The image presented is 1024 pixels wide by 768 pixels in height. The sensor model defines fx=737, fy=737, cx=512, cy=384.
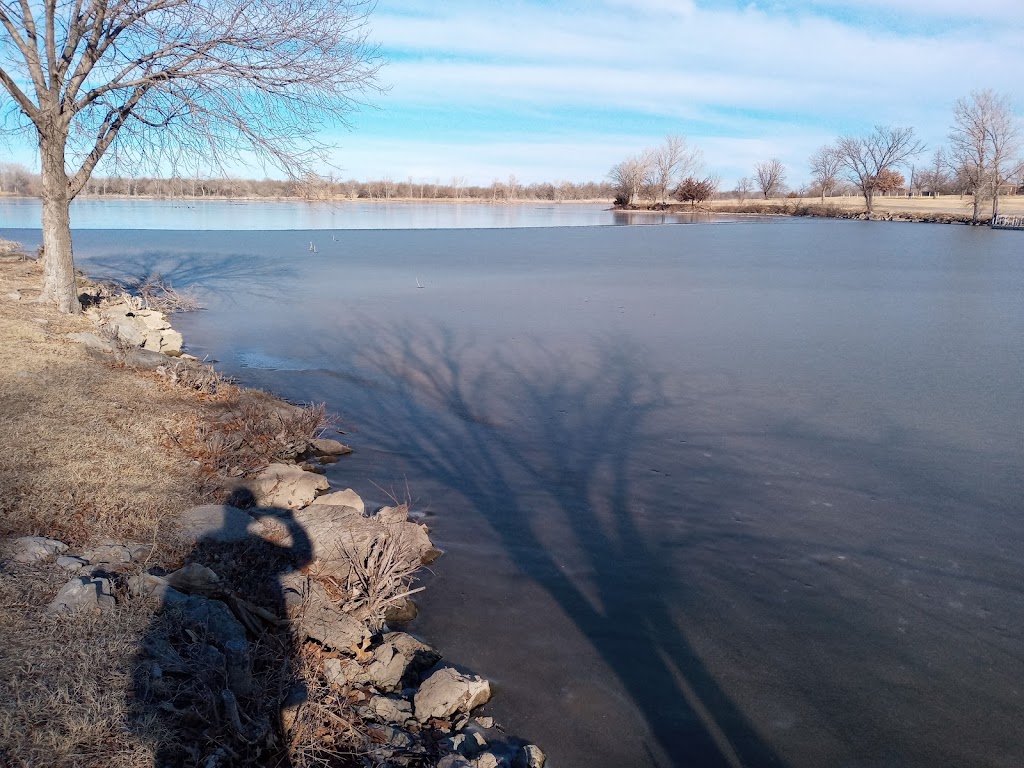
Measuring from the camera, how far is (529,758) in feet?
11.6

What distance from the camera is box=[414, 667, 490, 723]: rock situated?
3732 millimetres

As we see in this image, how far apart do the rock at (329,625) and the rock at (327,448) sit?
312 cm

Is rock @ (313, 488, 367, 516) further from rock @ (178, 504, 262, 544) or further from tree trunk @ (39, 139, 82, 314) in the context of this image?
tree trunk @ (39, 139, 82, 314)

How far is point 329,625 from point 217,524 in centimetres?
130

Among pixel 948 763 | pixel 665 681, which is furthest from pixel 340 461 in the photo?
pixel 948 763

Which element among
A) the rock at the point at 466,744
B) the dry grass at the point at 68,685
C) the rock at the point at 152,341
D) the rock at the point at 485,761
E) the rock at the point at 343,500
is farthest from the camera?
the rock at the point at 152,341

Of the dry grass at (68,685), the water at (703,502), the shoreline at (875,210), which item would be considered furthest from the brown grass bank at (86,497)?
the shoreline at (875,210)

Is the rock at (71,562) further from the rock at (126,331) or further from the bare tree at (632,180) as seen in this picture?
the bare tree at (632,180)

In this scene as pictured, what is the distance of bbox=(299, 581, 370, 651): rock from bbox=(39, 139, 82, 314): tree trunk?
865 cm

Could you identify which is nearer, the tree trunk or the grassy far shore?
the tree trunk

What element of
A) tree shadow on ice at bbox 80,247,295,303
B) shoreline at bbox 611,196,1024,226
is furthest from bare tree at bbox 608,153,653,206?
tree shadow on ice at bbox 80,247,295,303

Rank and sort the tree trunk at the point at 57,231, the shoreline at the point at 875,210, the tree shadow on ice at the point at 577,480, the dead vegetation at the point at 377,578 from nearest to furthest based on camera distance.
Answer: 1. the tree shadow on ice at the point at 577,480
2. the dead vegetation at the point at 377,578
3. the tree trunk at the point at 57,231
4. the shoreline at the point at 875,210

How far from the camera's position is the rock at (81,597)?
139 inches

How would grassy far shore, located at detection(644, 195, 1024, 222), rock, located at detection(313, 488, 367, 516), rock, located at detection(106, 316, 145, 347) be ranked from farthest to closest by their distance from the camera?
grassy far shore, located at detection(644, 195, 1024, 222)
rock, located at detection(106, 316, 145, 347)
rock, located at detection(313, 488, 367, 516)
